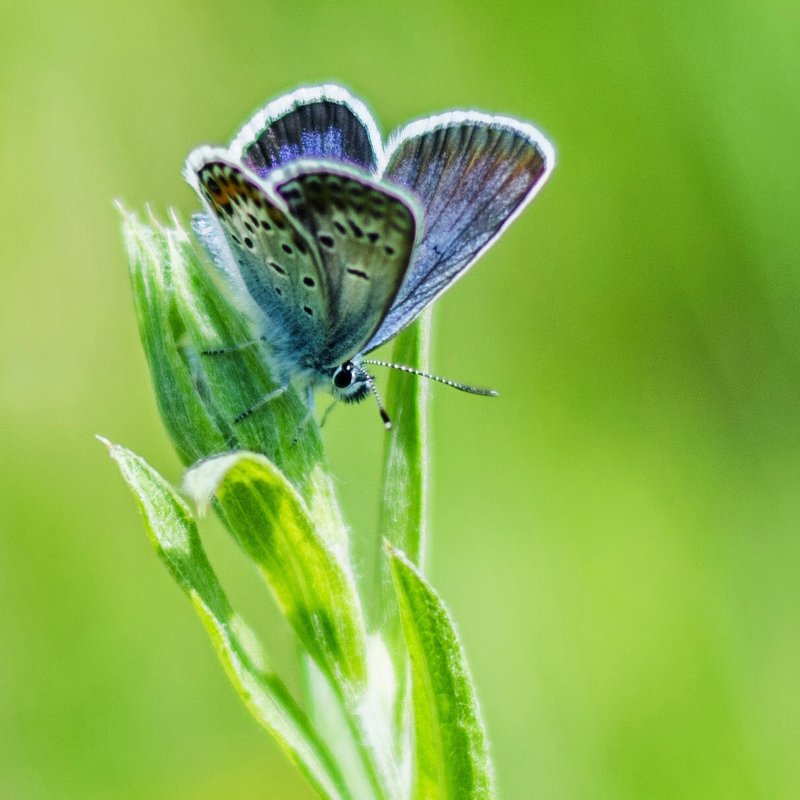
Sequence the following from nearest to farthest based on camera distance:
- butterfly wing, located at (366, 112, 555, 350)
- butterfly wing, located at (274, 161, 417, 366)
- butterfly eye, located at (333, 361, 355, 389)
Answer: butterfly wing, located at (274, 161, 417, 366), butterfly wing, located at (366, 112, 555, 350), butterfly eye, located at (333, 361, 355, 389)

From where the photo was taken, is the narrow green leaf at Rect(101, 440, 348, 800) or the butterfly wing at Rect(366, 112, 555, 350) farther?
the butterfly wing at Rect(366, 112, 555, 350)

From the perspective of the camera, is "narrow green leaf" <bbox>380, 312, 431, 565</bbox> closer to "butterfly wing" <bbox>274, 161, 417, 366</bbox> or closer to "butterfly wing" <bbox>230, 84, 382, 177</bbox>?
"butterfly wing" <bbox>274, 161, 417, 366</bbox>

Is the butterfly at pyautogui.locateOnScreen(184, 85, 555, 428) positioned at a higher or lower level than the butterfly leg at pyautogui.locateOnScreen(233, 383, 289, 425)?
higher

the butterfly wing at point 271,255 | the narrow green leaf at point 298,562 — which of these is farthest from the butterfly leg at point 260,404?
the butterfly wing at point 271,255

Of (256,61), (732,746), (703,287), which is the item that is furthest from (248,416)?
(256,61)

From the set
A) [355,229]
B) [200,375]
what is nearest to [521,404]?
[355,229]

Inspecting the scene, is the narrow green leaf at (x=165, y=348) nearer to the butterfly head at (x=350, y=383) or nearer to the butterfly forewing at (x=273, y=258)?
the butterfly forewing at (x=273, y=258)

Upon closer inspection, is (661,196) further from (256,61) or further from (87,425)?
(87,425)

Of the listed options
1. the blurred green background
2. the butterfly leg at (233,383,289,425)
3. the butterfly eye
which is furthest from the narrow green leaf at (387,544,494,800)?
the blurred green background
